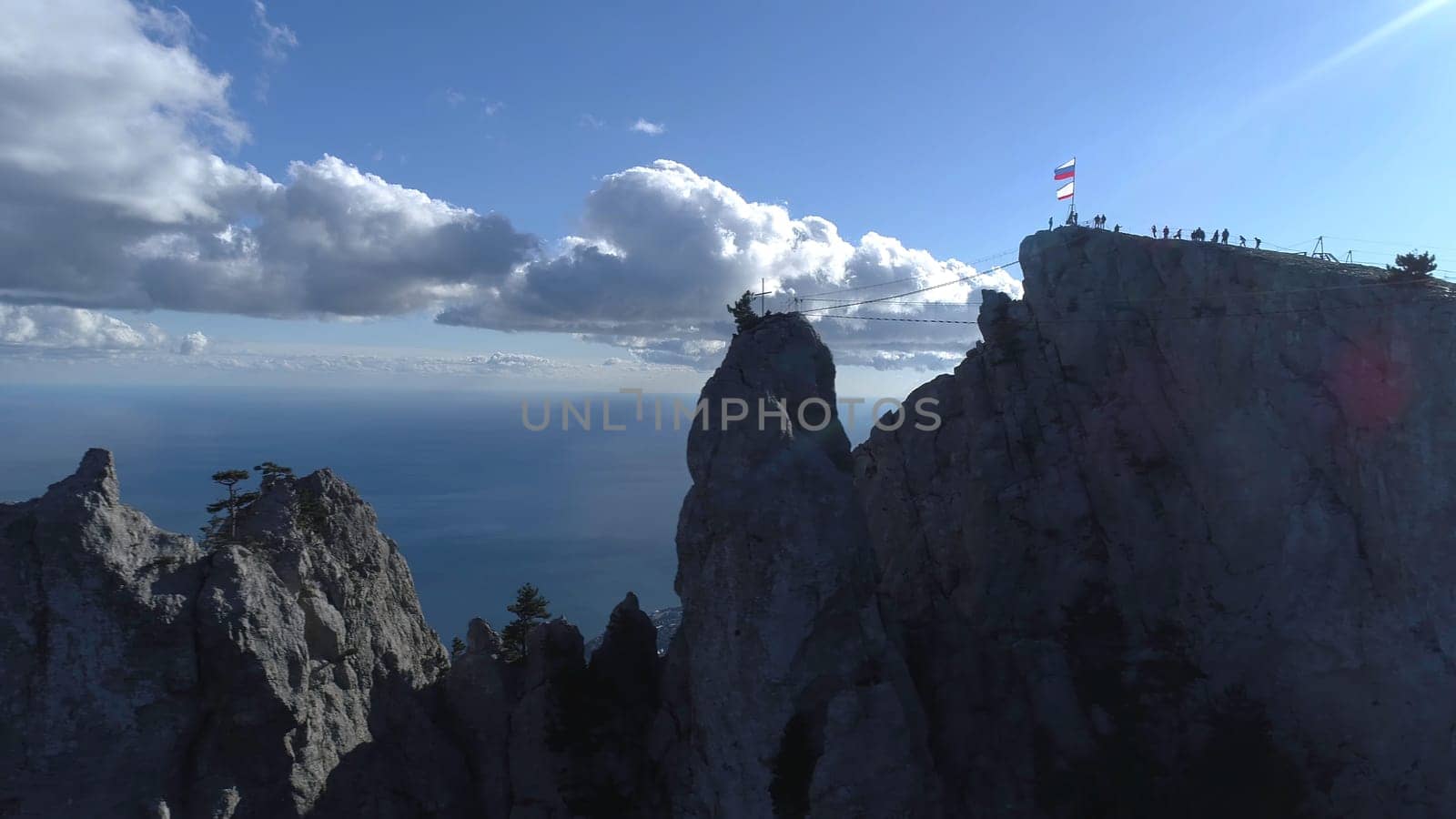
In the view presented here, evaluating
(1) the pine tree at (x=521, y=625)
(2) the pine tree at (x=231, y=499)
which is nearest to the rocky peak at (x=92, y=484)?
(2) the pine tree at (x=231, y=499)

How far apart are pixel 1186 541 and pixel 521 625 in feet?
118

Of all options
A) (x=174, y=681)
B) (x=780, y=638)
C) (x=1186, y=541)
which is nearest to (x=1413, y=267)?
(x=1186, y=541)

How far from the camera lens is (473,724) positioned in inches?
1344

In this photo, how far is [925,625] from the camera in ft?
126

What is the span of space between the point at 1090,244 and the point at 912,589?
22.8 m

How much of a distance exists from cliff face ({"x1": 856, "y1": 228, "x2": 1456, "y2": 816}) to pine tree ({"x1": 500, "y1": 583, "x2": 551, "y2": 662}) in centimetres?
2003

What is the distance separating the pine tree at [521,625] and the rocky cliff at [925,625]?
119 cm

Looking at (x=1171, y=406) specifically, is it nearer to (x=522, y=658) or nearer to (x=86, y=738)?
(x=522, y=658)

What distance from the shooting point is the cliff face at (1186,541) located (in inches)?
1208

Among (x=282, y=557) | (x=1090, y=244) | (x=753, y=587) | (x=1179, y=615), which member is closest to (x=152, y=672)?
(x=282, y=557)

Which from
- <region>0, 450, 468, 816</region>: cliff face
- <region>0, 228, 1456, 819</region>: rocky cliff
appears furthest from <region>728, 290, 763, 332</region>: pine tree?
<region>0, 450, 468, 816</region>: cliff face

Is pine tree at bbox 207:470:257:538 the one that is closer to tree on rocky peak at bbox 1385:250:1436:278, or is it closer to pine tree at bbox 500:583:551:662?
pine tree at bbox 500:583:551:662

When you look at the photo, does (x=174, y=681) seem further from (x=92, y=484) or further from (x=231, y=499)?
(x=231, y=499)

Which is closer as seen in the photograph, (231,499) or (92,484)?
(92,484)
